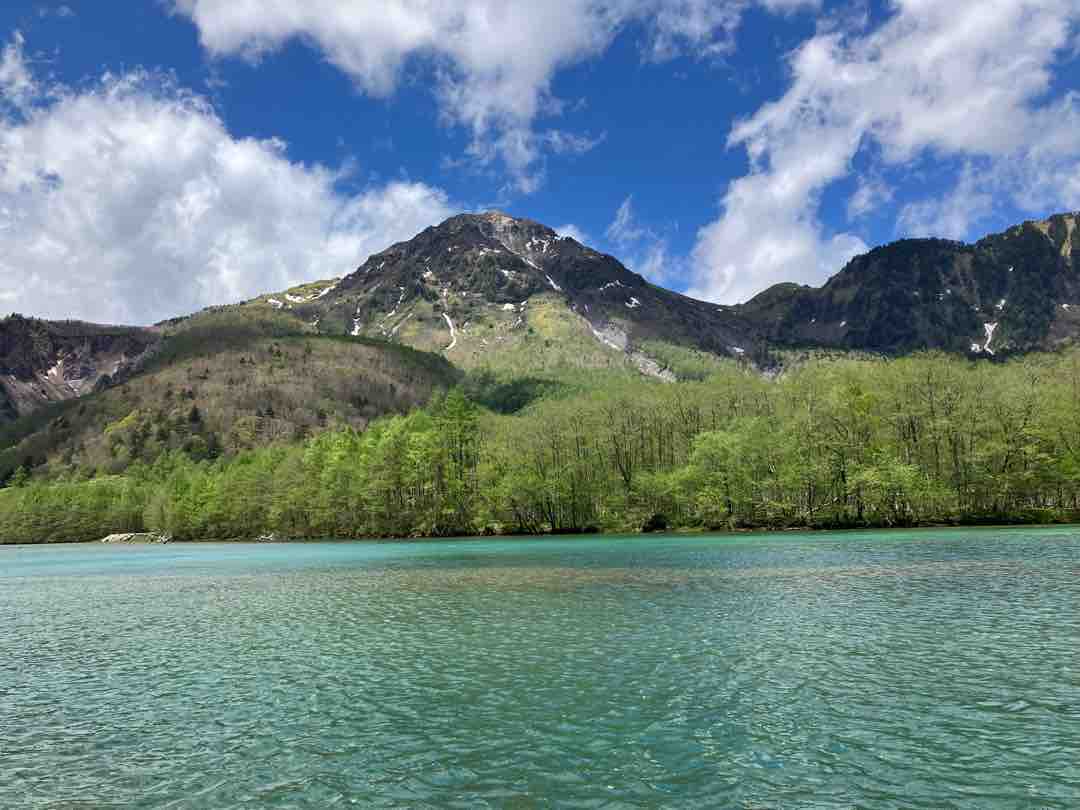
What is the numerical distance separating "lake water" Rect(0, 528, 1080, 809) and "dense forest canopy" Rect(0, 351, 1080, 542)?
6347 cm

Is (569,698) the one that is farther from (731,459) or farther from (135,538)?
(135,538)

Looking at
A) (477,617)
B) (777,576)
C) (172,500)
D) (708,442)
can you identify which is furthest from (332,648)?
(172,500)

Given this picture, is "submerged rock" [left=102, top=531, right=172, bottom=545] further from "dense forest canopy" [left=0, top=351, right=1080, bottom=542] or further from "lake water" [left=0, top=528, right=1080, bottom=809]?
"lake water" [left=0, top=528, right=1080, bottom=809]

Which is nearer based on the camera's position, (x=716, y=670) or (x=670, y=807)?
(x=670, y=807)

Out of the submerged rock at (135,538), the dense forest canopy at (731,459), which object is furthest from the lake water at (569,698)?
the submerged rock at (135,538)

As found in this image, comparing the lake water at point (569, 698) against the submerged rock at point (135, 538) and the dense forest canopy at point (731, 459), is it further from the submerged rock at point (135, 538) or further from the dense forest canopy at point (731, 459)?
the submerged rock at point (135, 538)

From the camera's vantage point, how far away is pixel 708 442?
365ft

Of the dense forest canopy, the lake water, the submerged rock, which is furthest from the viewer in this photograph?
the submerged rock

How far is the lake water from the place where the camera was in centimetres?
1432

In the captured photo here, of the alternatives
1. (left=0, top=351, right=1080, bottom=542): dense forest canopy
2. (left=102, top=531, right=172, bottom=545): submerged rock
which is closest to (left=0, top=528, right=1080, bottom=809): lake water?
(left=0, top=351, right=1080, bottom=542): dense forest canopy

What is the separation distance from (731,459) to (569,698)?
3681 inches

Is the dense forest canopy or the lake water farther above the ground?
the dense forest canopy

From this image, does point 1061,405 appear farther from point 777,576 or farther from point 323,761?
point 323,761

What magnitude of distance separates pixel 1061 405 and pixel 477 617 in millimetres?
99541
